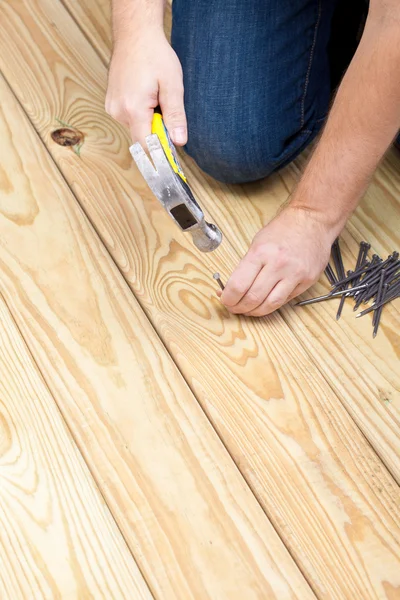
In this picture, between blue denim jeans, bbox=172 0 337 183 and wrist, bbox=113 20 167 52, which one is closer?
wrist, bbox=113 20 167 52

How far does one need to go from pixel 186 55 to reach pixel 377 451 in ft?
2.94

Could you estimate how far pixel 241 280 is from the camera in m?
1.28

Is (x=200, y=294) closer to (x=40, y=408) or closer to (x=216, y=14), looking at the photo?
(x=40, y=408)

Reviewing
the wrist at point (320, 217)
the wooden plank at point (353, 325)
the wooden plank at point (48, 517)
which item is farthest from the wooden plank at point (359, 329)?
the wooden plank at point (48, 517)

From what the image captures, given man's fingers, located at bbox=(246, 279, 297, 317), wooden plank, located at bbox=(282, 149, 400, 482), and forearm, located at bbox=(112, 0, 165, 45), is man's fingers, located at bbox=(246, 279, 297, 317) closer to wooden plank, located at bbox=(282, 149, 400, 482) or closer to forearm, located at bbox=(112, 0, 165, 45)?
wooden plank, located at bbox=(282, 149, 400, 482)

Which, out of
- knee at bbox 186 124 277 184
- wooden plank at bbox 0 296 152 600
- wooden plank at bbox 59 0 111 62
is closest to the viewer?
wooden plank at bbox 0 296 152 600

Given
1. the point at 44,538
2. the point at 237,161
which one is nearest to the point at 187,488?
the point at 44,538

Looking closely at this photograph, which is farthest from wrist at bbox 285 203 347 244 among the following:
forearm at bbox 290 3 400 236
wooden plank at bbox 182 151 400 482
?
wooden plank at bbox 182 151 400 482

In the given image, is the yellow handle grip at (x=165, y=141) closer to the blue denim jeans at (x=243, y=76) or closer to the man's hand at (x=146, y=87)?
the man's hand at (x=146, y=87)

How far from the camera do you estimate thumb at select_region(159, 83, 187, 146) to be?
122cm

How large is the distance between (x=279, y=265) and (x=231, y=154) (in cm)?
33

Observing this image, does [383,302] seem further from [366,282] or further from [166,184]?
[166,184]

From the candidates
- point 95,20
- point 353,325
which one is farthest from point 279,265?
point 95,20

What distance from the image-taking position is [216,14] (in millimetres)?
1527
